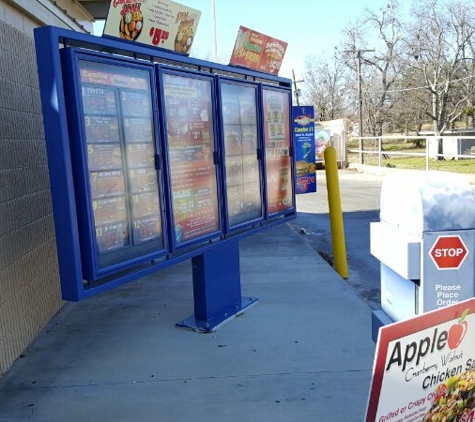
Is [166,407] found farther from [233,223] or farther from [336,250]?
[336,250]

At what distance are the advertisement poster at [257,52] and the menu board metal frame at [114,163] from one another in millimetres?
1674

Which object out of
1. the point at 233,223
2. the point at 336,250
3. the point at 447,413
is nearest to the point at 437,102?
the point at 336,250

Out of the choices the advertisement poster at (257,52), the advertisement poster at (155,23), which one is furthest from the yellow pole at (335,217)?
the advertisement poster at (155,23)

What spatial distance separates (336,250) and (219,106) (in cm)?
310

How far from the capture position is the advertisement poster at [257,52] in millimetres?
5547

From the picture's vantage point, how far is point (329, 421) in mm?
3322

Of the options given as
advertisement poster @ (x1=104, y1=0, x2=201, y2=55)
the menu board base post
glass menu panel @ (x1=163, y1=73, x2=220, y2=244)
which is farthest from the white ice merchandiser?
→ the menu board base post

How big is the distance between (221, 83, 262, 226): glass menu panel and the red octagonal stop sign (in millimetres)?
2978

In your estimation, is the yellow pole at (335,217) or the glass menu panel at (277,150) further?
the yellow pole at (335,217)

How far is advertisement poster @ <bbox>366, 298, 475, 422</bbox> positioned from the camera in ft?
6.02

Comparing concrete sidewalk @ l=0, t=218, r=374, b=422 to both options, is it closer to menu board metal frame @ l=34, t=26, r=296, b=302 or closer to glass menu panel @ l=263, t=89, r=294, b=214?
menu board metal frame @ l=34, t=26, r=296, b=302

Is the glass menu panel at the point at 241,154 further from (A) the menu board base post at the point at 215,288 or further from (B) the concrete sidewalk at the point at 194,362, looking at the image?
(B) the concrete sidewalk at the point at 194,362

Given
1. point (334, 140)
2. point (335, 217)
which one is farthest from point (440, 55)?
point (335, 217)

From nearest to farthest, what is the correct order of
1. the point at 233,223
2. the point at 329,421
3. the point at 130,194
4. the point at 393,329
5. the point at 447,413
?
the point at 393,329, the point at 447,413, the point at 329,421, the point at 130,194, the point at 233,223
